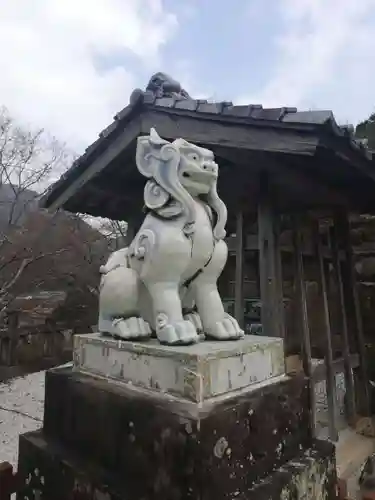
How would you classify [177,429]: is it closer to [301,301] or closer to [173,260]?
[173,260]

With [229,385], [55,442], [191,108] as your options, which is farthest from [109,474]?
[191,108]

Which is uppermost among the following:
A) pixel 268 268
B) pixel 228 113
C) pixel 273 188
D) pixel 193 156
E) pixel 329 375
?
pixel 228 113

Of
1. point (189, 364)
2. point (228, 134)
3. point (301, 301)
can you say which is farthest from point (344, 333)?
point (189, 364)

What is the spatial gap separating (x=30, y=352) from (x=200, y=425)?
714 cm

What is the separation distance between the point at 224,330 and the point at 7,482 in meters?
1.10

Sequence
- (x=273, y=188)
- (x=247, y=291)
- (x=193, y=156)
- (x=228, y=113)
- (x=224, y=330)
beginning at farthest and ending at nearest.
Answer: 1. (x=247, y=291)
2. (x=273, y=188)
3. (x=228, y=113)
4. (x=193, y=156)
5. (x=224, y=330)

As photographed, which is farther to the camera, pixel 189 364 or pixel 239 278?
pixel 239 278

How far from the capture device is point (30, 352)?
7.39 metres

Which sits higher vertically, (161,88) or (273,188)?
(161,88)

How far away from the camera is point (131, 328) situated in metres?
1.42

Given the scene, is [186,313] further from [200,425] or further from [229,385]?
[200,425]

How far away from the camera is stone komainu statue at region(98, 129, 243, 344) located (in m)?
1.40

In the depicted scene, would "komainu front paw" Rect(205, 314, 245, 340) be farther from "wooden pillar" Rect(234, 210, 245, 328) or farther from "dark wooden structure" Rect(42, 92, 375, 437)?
"wooden pillar" Rect(234, 210, 245, 328)

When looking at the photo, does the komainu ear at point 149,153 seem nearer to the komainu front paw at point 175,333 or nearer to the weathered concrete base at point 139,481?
the komainu front paw at point 175,333
